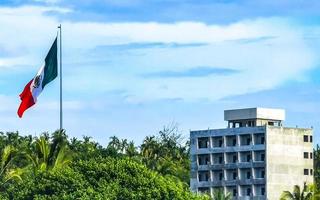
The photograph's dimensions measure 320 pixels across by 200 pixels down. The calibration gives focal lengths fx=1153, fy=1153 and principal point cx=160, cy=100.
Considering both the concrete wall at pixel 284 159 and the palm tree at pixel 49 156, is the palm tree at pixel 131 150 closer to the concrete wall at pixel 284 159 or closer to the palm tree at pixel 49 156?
the concrete wall at pixel 284 159

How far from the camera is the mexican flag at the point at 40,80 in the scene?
74769 mm

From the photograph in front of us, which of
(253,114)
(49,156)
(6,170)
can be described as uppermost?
(253,114)

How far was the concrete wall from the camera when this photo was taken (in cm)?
13975

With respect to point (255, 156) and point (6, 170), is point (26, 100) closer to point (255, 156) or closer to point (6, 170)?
point (6, 170)

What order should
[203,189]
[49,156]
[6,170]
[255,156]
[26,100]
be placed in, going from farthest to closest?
[203,189]
[255,156]
[6,170]
[49,156]
[26,100]

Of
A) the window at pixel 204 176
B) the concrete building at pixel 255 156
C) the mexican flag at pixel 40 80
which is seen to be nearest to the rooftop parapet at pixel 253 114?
the concrete building at pixel 255 156

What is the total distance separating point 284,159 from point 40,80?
6867 centimetres

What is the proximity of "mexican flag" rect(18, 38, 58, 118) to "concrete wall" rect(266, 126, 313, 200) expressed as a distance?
6452 centimetres

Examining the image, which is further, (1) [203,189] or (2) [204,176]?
(2) [204,176]

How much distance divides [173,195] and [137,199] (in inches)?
105

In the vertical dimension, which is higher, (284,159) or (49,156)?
(284,159)

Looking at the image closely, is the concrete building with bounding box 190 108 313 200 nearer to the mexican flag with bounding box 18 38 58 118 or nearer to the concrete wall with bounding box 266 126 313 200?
the concrete wall with bounding box 266 126 313 200

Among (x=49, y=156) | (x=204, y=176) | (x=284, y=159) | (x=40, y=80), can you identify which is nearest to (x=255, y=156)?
(x=284, y=159)

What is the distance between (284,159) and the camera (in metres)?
141
